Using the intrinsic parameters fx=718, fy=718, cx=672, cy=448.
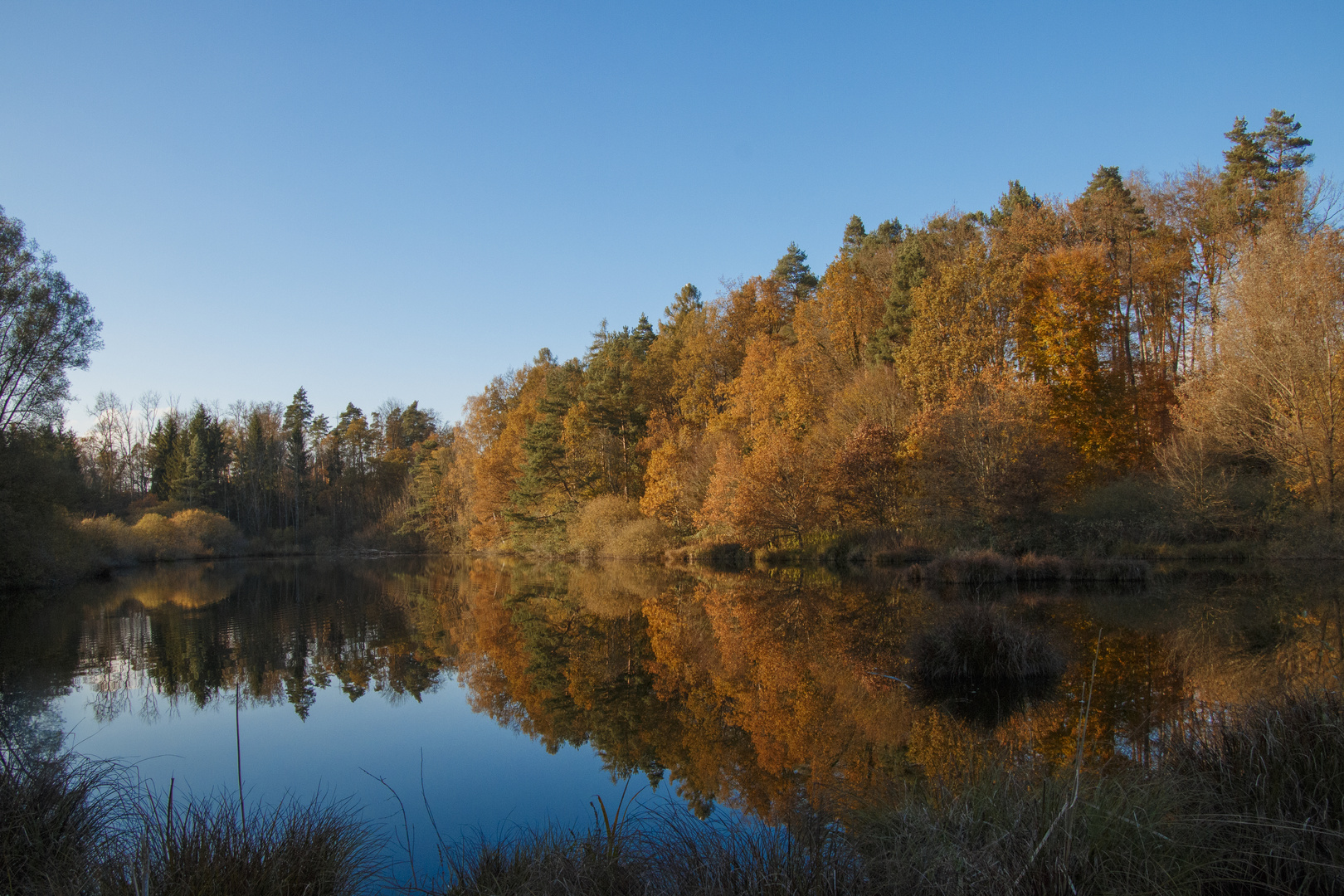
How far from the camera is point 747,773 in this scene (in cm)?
595

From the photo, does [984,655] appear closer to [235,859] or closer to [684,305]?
[235,859]

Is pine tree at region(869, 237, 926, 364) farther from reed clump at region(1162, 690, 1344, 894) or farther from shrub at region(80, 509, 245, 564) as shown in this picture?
shrub at region(80, 509, 245, 564)

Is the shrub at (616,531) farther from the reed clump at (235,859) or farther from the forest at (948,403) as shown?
the reed clump at (235,859)

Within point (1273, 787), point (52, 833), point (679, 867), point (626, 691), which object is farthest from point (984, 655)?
point (52, 833)

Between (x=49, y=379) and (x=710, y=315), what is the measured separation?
27960mm

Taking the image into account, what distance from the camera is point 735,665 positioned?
33.2 feet

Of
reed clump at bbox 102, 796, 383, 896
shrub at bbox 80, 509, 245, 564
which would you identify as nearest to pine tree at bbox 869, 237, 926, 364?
reed clump at bbox 102, 796, 383, 896

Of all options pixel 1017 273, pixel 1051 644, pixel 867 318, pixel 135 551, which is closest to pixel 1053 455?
pixel 1017 273

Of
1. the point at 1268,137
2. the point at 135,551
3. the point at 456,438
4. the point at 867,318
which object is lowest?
the point at 135,551

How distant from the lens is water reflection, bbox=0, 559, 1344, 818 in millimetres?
6234

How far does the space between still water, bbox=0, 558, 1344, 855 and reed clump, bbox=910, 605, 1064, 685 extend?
241mm

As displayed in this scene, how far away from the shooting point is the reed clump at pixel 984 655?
327 inches

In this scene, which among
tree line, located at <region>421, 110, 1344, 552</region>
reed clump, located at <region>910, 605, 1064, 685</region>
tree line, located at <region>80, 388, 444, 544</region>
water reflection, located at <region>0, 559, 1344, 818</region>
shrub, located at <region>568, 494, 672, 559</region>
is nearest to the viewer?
water reflection, located at <region>0, 559, 1344, 818</region>

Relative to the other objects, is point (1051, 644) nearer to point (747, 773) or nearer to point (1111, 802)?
point (747, 773)
